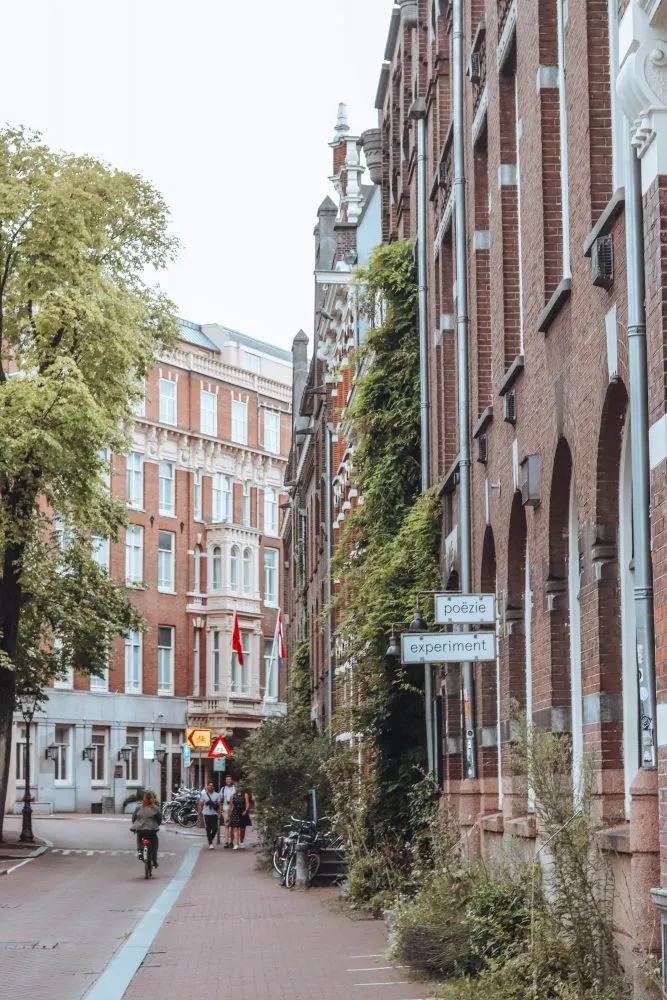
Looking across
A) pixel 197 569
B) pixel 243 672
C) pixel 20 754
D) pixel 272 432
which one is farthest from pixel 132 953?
pixel 272 432

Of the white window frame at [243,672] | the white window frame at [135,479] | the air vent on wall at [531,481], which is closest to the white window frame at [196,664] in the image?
the white window frame at [243,672]

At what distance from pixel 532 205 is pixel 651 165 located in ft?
17.0

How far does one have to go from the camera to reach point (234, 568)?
74.9 m

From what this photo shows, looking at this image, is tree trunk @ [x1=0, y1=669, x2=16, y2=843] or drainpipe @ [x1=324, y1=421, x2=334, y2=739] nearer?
tree trunk @ [x1=0, y1=669, x2=16, y2=843]

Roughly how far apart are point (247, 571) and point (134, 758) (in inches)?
448

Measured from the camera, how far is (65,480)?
34844 mm

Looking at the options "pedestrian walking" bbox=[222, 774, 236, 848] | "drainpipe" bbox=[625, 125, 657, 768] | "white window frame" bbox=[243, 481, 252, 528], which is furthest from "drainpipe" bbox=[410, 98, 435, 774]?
"white window frame" bbox=[243, 481, 252, 528]

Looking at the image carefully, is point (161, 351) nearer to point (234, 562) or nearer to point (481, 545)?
point (481, 545)

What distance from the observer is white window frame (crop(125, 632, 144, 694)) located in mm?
69250

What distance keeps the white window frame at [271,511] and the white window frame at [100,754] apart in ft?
51.2

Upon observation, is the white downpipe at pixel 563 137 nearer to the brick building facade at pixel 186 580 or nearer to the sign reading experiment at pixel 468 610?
the sign reading experiment at pixel 468 610

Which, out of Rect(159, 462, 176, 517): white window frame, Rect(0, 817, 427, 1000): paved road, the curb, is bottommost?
the curb

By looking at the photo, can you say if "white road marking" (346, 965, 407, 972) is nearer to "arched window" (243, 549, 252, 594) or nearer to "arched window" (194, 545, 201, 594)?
"arched window" (194, 545, 201, 594)

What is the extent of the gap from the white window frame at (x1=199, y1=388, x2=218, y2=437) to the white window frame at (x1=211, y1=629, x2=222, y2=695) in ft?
31.9
